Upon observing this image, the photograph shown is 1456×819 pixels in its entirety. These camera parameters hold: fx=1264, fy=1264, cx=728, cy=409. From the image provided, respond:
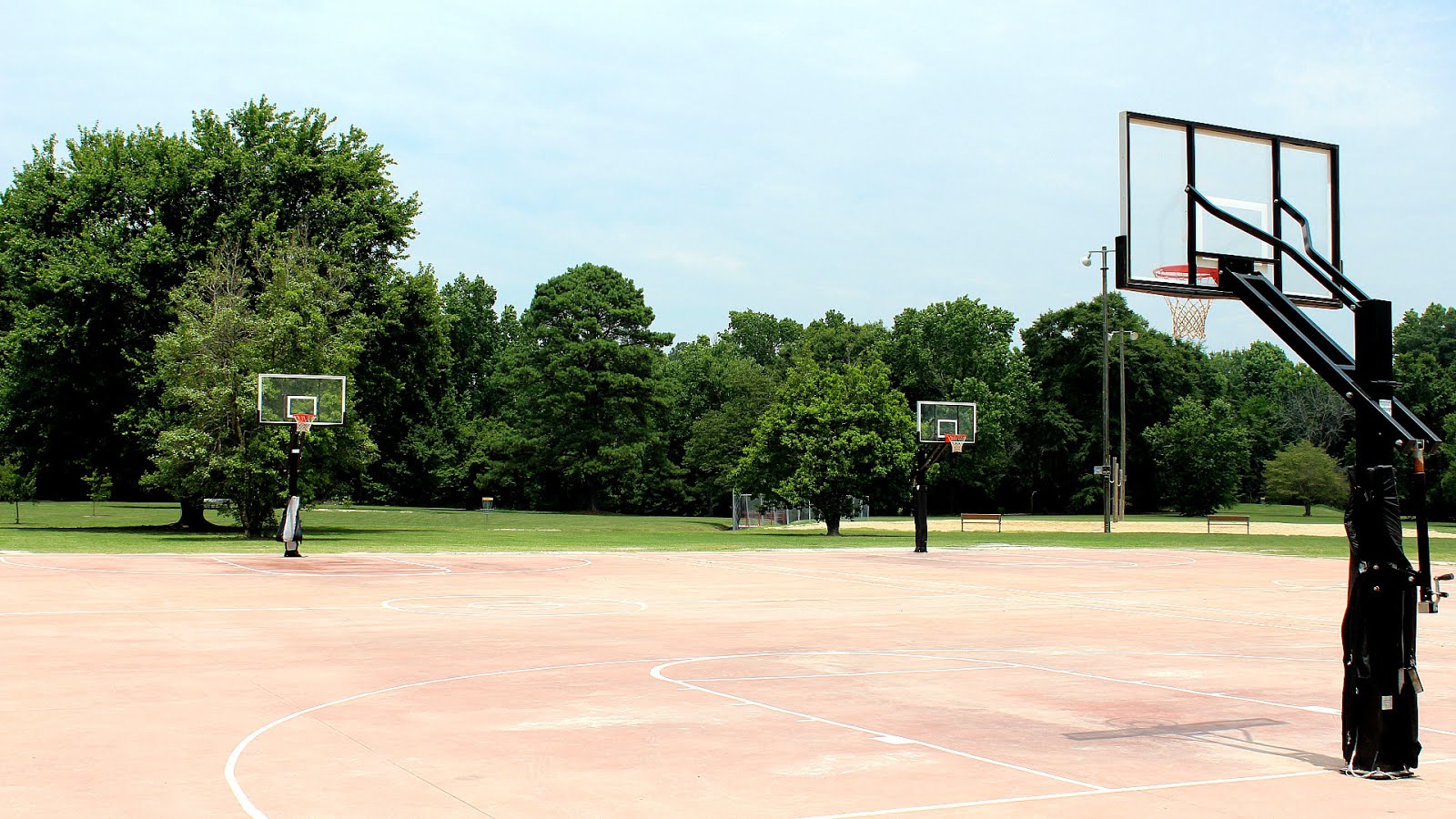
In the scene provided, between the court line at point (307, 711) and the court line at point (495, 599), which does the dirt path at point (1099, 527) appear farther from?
the court line at point (307, 711)

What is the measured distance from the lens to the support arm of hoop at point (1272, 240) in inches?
368

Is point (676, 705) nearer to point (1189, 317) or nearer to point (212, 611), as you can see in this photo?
point (1189, 317)

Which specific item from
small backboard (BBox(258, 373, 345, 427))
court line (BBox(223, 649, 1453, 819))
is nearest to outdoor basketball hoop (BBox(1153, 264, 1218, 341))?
court line (BBox(223, 649, 1453, 819))

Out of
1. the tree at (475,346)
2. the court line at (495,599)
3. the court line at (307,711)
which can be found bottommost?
the court line at (495,599)

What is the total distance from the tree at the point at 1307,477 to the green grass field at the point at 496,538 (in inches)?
1296

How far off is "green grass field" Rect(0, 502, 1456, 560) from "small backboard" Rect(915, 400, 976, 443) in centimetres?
364

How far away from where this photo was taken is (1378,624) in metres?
7.82

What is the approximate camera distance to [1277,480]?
81.4 meters

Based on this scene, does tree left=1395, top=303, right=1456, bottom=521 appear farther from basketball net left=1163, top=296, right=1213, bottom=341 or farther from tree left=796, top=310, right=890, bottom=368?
basketball net left=1163, top=296, right=1213, bottom=341

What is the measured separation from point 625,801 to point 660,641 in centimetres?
770

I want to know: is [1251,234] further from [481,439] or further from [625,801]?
[481,439]

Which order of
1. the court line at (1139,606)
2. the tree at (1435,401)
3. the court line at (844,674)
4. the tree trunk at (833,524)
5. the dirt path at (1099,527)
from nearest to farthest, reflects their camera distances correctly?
the court line at (844,674), the court line at (1139,606), the tree trunk at (833,524), the dirt path at (1099,527), the tree at (1435,401)

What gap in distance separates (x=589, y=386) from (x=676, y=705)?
68.0m

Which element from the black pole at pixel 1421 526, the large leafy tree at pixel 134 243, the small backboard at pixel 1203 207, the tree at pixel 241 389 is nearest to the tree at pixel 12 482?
the large leafy tree at pixel 134 243
